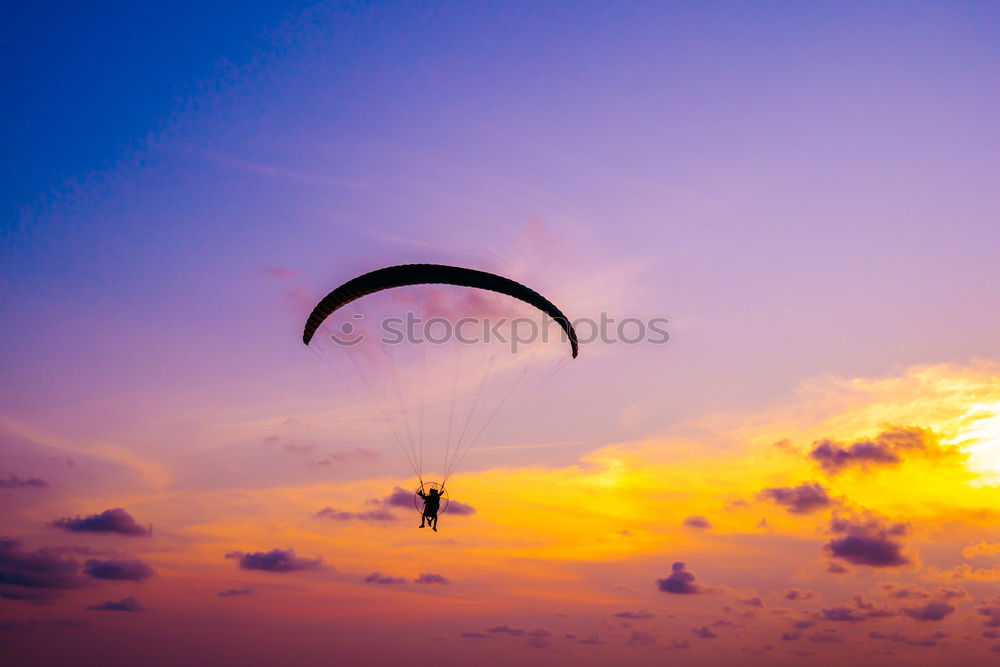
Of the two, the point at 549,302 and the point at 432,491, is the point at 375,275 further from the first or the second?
the point at 432,491

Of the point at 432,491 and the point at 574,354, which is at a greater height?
the point at 574,354

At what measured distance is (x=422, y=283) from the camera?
88.4ft

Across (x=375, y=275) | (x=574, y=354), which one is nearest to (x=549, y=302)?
(x=574, y=354)

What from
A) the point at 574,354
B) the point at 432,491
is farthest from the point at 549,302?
the point at 432,491

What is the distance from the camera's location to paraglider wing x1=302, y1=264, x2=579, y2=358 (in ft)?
86.9

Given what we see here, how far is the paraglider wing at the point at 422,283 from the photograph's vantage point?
2650cm

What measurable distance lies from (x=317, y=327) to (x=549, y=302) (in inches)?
377

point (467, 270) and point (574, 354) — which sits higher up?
point (467, 270)

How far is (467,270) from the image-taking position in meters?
27.0

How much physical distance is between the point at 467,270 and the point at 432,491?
30.2 ft

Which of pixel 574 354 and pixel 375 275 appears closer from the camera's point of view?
pixel 375 275

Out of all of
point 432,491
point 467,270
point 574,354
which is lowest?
point 432,491

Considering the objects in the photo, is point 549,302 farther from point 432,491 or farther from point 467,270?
point 432,491

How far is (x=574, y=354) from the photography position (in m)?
29.0
